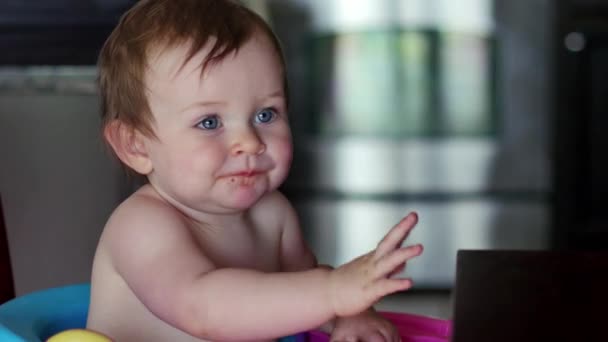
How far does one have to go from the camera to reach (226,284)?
839 millimetres

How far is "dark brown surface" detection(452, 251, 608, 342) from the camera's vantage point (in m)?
0.65

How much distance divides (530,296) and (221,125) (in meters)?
0.33

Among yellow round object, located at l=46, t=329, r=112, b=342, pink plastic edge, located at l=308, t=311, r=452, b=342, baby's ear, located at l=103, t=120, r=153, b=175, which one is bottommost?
pink plastic edge, located at l=308, t=311, r=452, b=342

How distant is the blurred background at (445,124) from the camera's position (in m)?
2.68

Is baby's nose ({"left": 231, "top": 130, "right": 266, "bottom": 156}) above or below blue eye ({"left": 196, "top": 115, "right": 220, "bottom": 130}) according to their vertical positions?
below

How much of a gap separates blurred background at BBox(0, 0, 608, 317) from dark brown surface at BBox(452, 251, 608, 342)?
178 centimetres

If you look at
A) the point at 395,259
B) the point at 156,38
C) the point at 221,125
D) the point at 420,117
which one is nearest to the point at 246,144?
the point at 221,125

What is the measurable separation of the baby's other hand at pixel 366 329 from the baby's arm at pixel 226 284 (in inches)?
6.5

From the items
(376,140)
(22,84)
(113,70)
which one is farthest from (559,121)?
(113,70)

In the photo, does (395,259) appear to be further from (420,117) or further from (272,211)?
(420,117)

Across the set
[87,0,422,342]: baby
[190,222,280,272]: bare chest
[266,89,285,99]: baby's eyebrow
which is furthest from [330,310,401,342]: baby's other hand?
[266,89,285,99]: baby's eyebrow

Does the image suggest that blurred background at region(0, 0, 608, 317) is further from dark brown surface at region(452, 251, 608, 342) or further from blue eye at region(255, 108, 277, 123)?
dark brown surface at region(452, 251, 608, 342)

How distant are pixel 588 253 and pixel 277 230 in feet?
1.10

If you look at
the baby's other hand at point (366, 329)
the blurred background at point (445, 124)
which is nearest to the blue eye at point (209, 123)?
the baby's other hand at point (366, 329)
